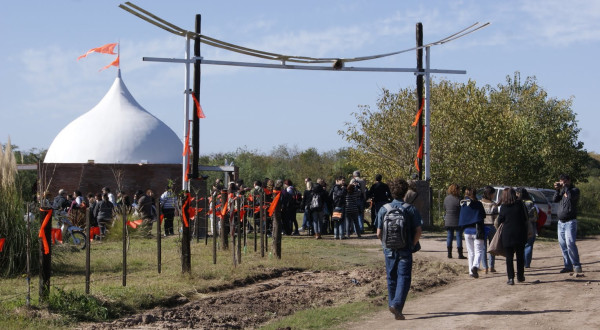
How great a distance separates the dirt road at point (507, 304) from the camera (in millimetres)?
9352

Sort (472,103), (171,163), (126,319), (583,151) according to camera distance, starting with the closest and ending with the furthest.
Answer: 1. (126,319)
2. (472,103)
3. (171,163)
4. (583,151)

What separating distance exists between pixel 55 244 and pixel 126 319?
526 cm

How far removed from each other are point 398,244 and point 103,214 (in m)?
13.5

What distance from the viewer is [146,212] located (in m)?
23.5

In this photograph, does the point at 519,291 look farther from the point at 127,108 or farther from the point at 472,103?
the point at 127,108

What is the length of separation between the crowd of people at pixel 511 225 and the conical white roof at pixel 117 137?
3028 centimetres

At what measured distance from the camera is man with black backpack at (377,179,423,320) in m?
9.66

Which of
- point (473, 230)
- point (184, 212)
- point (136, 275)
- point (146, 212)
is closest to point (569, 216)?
point (473, 230)

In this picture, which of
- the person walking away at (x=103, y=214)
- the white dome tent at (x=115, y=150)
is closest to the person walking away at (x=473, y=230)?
the person walking away at (x=103, y=214)

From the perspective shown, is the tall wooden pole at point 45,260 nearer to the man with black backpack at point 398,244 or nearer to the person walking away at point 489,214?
the man with black backpack at point 398,244

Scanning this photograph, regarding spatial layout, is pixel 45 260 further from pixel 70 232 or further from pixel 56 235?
pixel 70 232

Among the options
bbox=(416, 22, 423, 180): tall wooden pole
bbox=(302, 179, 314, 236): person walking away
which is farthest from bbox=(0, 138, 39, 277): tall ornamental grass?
bbox=(416, 22, 423, 180): tall wooden pole

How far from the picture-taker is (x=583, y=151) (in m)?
50.3

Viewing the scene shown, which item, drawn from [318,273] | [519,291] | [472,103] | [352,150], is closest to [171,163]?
[352,150]
